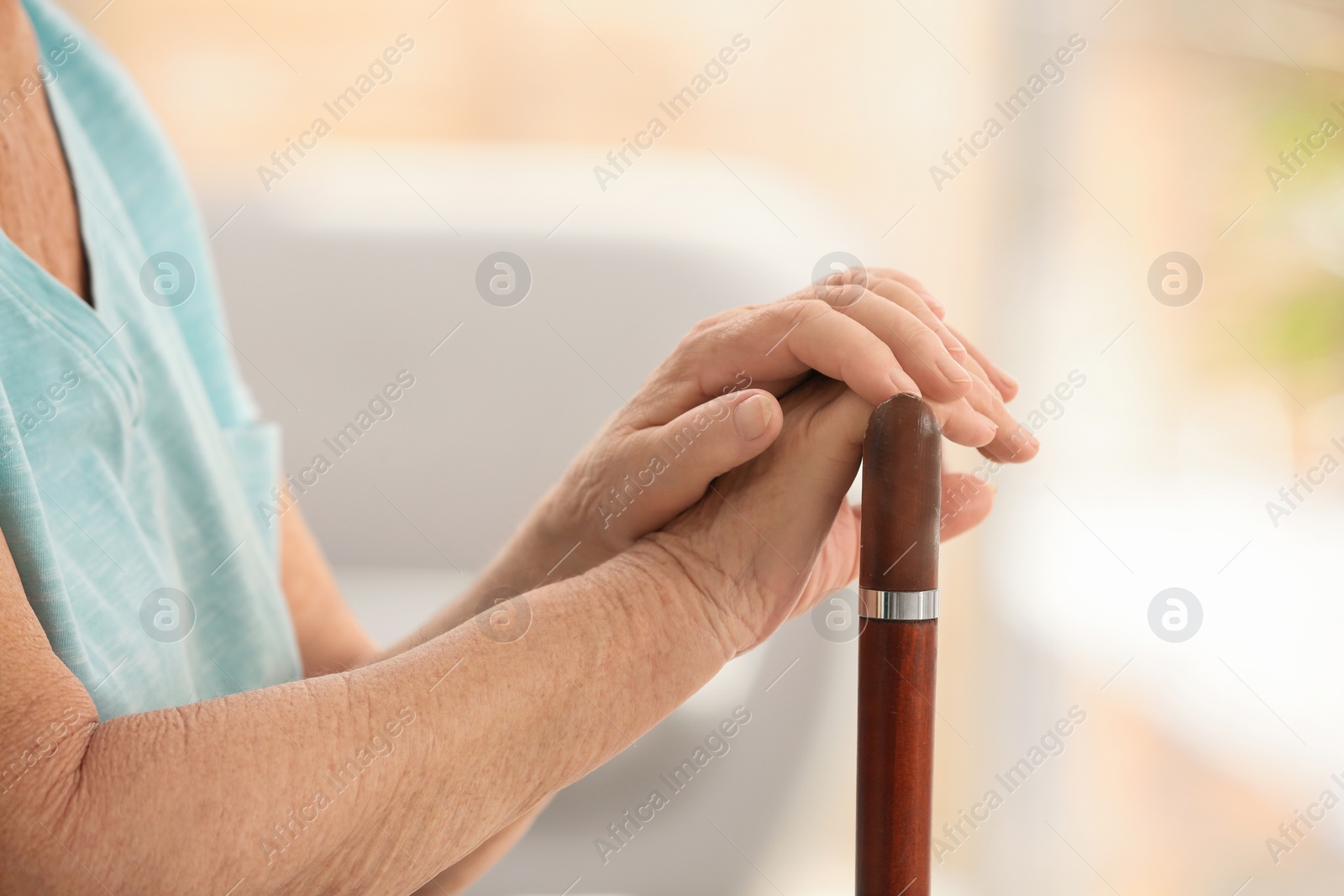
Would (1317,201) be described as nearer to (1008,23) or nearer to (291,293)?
(1008,23)

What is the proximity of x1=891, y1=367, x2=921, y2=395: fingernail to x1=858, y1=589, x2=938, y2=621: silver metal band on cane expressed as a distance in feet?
0.28

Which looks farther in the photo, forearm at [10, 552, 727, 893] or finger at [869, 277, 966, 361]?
finger at [869, 277, 966, 361]

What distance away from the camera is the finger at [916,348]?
44cm

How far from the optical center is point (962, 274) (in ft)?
5.41

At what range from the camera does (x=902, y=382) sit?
0.43m

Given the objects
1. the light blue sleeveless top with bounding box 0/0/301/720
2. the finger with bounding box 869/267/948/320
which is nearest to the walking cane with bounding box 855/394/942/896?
the finger with bounding box 869/267/948/320

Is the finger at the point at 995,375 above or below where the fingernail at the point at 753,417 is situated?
above

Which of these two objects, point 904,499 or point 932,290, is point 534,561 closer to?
point 904,499

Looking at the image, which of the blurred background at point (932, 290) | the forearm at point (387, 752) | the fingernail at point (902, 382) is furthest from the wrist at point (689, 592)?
the blurred background at point (932, 290)

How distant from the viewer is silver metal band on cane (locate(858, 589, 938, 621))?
0.39 m

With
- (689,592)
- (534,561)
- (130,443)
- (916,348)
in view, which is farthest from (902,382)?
(130,443)

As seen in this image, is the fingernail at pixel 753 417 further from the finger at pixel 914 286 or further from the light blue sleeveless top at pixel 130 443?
the light blue sleeveless top at pixel 130 443

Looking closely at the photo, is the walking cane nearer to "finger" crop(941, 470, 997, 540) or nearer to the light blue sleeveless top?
"finger" crop(941, 470, 997, 540)

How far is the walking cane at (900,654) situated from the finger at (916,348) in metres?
0.05
